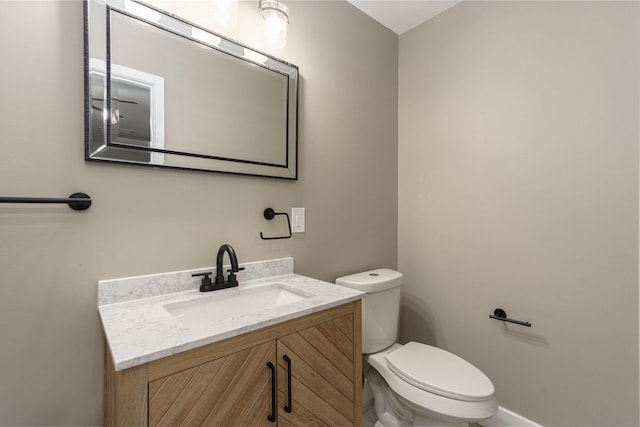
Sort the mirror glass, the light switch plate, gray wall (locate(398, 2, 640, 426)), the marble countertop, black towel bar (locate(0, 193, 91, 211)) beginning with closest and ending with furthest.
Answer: the marble countertop
black towel bar (locate(0, 193, 91, 211))
the mirror glass
gray wall (locate(398, 2, 640, 426))
the light switch plate

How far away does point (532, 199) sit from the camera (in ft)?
4.82

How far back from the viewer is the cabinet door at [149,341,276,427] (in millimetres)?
677

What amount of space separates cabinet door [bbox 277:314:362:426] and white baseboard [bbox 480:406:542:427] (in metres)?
0.94

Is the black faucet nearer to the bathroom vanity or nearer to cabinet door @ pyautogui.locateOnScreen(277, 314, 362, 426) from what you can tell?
the bathroom vanity

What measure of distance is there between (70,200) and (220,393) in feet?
2.36

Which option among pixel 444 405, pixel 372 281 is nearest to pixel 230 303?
pixel 372 281

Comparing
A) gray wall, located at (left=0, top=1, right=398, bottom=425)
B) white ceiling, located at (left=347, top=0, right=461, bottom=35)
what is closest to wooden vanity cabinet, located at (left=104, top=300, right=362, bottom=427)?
gray wall, located at (left=0, top=1, right=398, bottom=425)

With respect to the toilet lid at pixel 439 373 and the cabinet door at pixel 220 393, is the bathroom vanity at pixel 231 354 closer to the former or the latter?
the cabinet door at pixel 220 393

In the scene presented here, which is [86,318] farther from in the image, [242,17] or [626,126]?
[626,126]

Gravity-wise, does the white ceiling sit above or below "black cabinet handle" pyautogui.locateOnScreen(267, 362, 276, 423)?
above

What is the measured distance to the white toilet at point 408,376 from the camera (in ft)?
3.79

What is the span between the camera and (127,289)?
100 centimetres

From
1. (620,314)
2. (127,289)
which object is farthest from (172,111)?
(620,314)

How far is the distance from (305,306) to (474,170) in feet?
4.29
